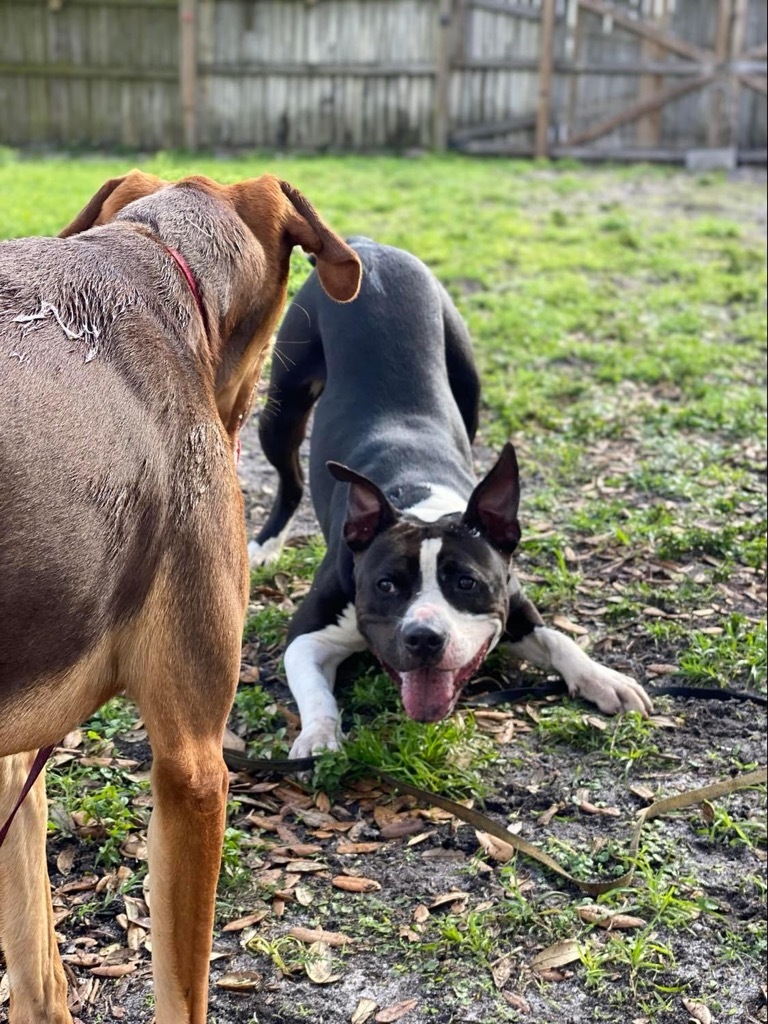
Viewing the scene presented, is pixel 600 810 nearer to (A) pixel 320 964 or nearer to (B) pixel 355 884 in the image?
(B) pixel 355 884

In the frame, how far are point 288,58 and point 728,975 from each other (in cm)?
1502

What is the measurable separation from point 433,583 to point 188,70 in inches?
545

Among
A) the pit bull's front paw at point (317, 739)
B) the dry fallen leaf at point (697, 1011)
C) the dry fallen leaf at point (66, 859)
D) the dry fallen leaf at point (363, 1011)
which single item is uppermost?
the pit bull's front paw at point (317, 739)

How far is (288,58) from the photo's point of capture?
1612 centimetres

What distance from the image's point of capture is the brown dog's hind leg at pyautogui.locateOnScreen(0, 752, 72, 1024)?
2557 mm

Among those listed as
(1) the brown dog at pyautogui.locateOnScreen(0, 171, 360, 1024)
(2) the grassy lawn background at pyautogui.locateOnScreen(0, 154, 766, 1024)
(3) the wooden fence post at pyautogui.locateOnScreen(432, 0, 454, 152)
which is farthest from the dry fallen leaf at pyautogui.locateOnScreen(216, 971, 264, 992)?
(3) the wooden fence post at pyautogui.locateOnScreen(432, 0, 454, 152)

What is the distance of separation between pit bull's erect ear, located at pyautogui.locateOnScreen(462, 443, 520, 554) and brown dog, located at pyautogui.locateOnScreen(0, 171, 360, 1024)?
1.31 meters

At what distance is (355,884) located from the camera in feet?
10.6

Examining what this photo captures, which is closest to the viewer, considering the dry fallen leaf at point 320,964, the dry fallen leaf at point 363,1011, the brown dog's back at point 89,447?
the brown dog's back at point 89,447

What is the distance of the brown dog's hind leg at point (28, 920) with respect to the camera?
8.39 feet

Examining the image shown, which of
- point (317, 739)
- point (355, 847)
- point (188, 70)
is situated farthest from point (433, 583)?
point (188, 70)

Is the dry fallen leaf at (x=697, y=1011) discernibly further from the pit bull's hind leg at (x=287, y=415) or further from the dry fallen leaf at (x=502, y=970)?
the pit bull's hind leg at (x=287, y=415)

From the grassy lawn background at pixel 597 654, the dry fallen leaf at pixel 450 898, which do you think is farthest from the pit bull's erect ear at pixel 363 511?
the dry fallen leaf at pixel 450 898

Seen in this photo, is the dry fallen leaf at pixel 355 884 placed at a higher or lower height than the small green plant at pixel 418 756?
lower
